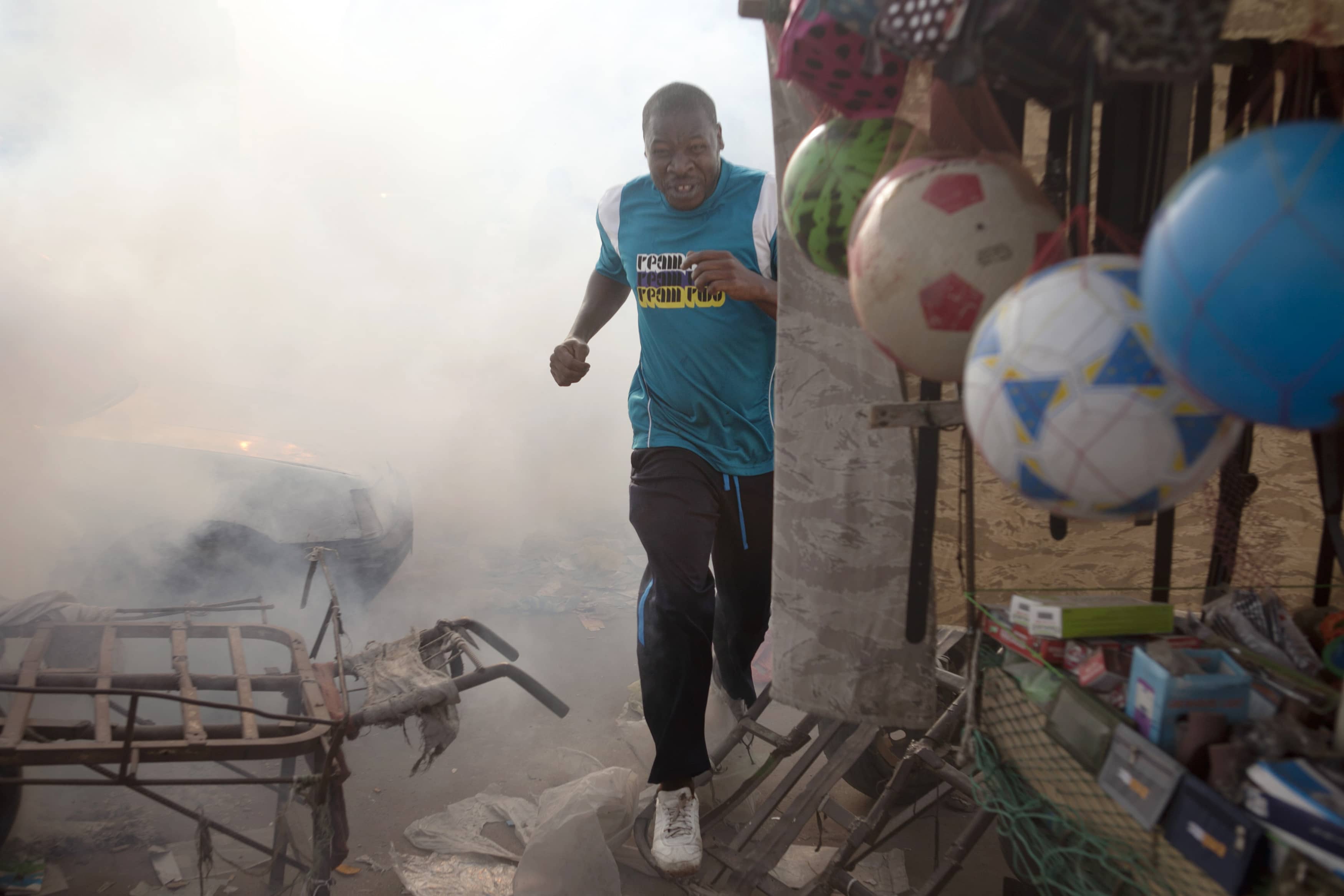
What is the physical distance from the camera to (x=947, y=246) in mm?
1237

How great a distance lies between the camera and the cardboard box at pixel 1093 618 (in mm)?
1534

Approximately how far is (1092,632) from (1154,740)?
0.28m

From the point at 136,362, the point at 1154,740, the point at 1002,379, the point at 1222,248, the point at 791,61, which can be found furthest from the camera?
the point at 136,362

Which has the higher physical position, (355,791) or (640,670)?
(640,670)

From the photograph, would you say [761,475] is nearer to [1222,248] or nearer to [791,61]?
[791,61]

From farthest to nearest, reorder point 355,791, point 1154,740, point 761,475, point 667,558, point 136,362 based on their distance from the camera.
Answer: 1. point 136,362
2. point 355,791
3. point 761,475
4. point 667,558
5. point 1154,740

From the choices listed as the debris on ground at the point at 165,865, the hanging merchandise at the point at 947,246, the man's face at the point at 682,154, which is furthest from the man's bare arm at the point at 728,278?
the debris on ground at the point at 165,865

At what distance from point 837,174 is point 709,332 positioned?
56.5 inches

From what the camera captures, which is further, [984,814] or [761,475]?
[761,475]

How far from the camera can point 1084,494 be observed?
108 cm

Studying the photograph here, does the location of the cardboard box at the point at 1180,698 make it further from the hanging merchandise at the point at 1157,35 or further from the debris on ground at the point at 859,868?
the debris on ground at the point at 859,868

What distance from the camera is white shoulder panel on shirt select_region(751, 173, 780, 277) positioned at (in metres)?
2.93

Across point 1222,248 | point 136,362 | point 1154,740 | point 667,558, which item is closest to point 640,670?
point 667,558

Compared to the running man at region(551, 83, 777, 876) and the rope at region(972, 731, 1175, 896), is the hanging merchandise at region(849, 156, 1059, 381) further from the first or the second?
the running man at region(551, 83, 777, 876)
